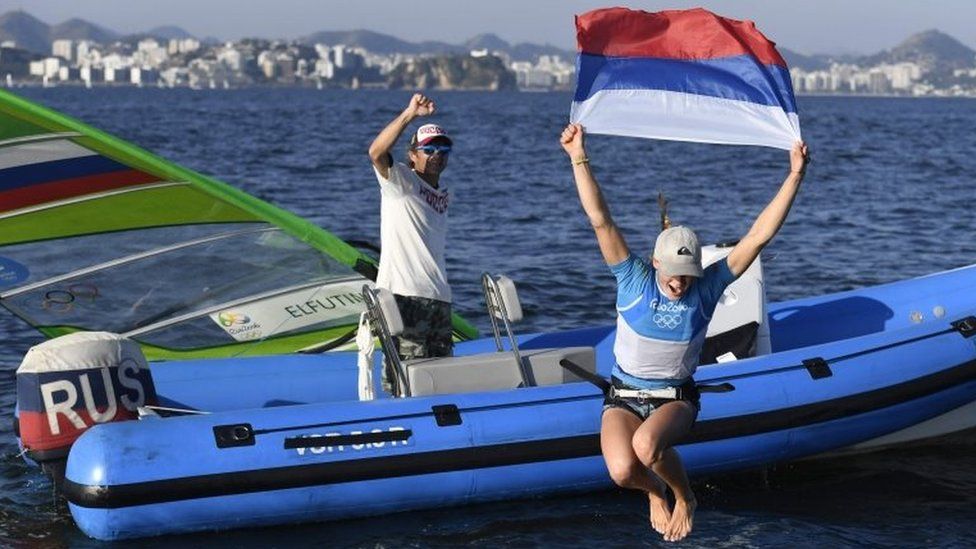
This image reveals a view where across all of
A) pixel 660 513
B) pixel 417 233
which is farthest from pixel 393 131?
pixel 660 513

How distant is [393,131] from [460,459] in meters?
1.85

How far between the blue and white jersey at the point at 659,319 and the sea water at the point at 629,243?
1.82 meters

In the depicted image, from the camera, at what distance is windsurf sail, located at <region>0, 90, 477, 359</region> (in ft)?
32.1

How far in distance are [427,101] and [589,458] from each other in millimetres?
2239

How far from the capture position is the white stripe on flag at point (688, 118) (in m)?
8.01

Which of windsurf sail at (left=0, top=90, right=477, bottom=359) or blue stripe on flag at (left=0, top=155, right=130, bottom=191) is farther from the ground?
blue stripe on flag at (left=0, top=155, right=130, bottom=191)

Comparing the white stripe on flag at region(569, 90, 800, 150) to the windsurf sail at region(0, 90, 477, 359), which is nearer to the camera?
the white stripe on flag at region(569, 90, 800, 150)

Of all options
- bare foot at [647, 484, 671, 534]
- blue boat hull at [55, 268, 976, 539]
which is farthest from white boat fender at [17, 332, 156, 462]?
bare foot at [647, 484, 671, 534]

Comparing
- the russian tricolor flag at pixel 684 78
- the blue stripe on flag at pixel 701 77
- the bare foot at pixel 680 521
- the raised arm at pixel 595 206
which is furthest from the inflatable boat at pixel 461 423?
the blue stripe on flag at pixel 701 77

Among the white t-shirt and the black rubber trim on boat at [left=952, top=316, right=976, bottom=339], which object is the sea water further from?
the white t-shirt

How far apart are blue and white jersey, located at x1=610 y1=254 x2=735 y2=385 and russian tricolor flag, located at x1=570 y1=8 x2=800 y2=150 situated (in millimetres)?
1106

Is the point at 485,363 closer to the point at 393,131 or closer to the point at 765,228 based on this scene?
the point at 393,131

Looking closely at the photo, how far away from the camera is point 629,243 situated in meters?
20.7

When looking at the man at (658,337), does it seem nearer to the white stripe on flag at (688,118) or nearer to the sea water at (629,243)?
the white stripe on flag at (688,118)
